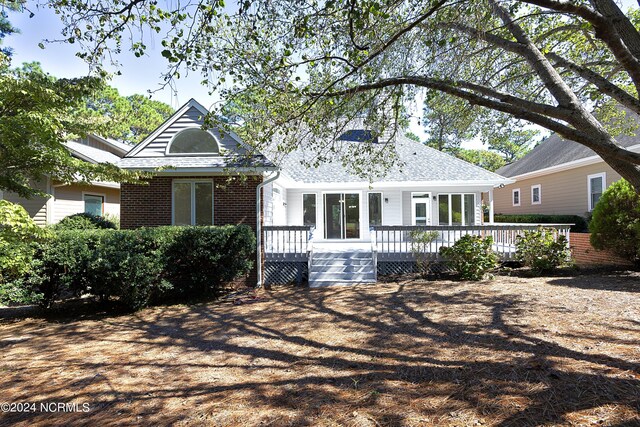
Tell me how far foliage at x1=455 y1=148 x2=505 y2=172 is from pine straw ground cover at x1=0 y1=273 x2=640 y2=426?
41.8m

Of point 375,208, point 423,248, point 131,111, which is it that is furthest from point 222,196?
point 131,111

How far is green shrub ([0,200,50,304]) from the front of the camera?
5.27 m

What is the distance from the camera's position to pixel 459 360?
13.6 feet

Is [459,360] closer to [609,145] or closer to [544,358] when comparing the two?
Result: [544,358]

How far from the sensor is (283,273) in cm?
1012

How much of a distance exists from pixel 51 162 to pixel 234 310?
455 centimetres

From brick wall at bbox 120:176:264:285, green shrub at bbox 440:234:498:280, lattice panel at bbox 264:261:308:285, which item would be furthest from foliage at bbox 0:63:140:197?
green shrub at bbox 440:234:498:280

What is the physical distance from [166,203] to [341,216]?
7503mm

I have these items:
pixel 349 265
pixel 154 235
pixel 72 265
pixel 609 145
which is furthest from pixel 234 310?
pixel 609 145

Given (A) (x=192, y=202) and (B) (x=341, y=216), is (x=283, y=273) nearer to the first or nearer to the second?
(A) (x=192, y=202)

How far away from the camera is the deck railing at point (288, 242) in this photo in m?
10.0

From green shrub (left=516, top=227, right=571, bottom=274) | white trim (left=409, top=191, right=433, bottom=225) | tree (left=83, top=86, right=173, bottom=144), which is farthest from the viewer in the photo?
tree (left=83, top=86, right=173, bottom=144)

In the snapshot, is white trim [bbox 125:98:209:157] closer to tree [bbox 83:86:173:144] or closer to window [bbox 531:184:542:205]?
window [bbox 531:184:542:205]

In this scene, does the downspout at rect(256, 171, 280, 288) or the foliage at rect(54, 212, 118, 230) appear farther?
the foliage at rect(54, 212, 118, 230)
